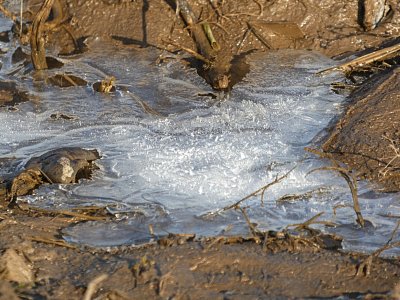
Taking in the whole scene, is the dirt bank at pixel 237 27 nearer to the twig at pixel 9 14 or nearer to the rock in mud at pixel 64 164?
the twig at pixel 9 14

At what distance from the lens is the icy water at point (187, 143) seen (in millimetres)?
4781

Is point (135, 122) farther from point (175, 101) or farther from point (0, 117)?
point (0, 117)

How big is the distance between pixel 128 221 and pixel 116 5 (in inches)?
142

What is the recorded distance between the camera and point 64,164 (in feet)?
17.5

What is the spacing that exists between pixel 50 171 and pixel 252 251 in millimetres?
1781

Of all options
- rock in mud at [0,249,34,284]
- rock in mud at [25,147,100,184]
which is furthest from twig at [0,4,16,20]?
rock in mud at [0,249,34,284]

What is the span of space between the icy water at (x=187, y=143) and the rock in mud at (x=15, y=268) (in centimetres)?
47

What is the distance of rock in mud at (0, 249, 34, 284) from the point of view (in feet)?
12.7

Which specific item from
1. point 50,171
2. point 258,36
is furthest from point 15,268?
point 258,36

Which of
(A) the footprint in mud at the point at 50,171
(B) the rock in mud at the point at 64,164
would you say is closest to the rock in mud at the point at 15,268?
(A) the footprint in mud at the point at 50,171

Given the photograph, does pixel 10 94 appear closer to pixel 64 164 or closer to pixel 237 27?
pixel 64 164

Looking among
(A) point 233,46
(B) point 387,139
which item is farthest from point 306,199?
(A) point 233,46

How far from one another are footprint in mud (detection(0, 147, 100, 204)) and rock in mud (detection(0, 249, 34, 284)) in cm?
100

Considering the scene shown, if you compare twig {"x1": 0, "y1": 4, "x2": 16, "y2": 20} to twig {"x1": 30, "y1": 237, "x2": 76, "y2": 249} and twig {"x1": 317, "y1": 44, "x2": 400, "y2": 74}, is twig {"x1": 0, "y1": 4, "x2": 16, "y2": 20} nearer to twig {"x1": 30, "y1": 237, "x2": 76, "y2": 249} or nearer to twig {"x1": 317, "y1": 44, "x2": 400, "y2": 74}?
twig {"x1": 317, "y1": 44, "x2": 400, "y2": 74}
